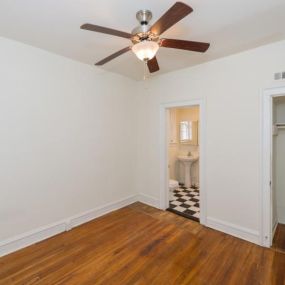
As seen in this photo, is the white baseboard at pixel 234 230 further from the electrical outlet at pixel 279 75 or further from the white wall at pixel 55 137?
the electrical outlet at pixel 279 75

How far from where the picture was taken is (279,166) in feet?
9.53

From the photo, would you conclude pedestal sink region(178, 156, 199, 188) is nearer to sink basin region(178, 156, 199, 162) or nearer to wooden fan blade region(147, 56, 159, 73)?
sink basin region(178, 156, 199, 162)

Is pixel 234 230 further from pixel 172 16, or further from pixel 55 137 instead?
pixel 55 137

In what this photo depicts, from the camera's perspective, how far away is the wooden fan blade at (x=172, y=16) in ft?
4.01

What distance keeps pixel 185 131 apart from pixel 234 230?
2940 mm

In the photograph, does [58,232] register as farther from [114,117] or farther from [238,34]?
[238,34]

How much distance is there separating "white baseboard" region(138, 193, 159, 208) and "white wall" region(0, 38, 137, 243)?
435mm

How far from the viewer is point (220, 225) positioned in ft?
8.93

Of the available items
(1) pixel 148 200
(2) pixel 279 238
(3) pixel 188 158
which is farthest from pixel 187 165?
(2) pixel 279 238

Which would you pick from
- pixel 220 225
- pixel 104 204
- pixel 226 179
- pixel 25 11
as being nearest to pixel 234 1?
pixel 25 11

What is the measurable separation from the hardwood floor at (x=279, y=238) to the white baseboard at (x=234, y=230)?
0.23m

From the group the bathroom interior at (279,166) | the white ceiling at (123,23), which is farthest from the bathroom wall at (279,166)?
the white ceiling at (123,23)

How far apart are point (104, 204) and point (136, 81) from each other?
251cm

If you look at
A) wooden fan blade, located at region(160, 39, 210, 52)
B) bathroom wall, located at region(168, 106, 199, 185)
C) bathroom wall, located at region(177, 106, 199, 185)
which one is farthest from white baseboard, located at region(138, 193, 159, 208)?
wooden fan blade, located at region(160, 39, 210, 52)
